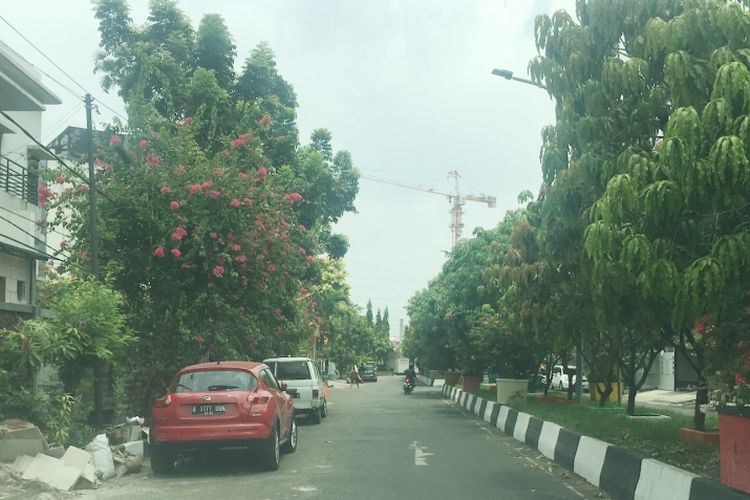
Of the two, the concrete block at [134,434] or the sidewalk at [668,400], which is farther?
the sidewalk at [668,400]

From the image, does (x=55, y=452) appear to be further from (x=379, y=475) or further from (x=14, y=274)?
(x=14, y=274)

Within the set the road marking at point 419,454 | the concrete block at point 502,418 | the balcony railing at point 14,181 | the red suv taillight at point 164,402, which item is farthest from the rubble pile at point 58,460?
the concrete block at point 502,418

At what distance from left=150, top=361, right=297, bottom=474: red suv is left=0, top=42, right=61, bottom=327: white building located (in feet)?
19.2

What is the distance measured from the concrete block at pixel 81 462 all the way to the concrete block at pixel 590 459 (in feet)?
21.8

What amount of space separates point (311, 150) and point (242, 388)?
1709cm

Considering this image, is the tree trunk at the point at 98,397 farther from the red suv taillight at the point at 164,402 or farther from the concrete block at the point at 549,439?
the concrete block at the point at 549,439

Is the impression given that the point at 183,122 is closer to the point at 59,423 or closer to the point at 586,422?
the point at 59,423

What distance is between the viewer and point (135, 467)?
12.5 m

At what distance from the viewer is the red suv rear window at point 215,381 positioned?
12.3 m

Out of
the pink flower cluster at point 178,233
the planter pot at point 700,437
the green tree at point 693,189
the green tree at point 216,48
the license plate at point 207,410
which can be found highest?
the green tree at point 216,48

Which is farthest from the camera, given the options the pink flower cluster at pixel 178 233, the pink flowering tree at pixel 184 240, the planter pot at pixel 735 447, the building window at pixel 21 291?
the building window at pixel 21 291

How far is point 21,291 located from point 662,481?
15287mm

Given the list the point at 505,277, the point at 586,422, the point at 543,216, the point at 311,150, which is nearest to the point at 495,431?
the point at 586,422

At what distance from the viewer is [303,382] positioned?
23.0 metres
